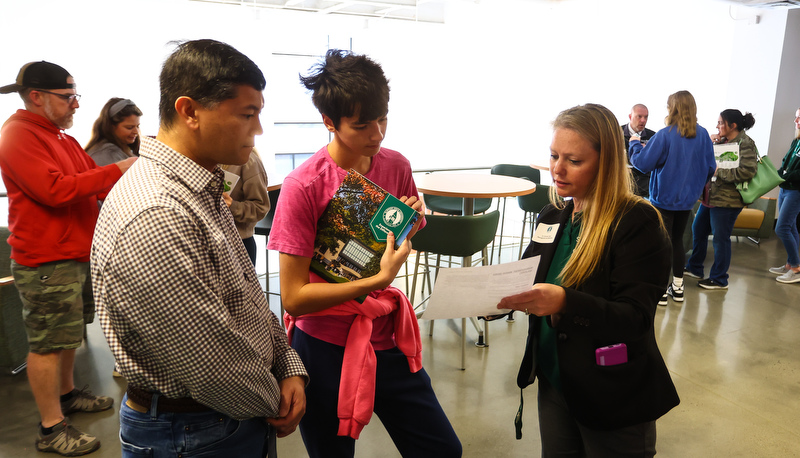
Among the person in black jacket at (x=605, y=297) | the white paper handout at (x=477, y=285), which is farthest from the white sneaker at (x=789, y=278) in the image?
the white paper handout at (x=477, y=285)

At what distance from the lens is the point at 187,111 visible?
1014 mm

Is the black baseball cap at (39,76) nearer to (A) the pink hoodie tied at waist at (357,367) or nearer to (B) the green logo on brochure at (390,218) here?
(A) the pink hoodie tied at waist at (357,367)

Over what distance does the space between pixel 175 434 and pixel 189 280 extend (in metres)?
0.37

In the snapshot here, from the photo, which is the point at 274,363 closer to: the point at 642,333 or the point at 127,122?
the point at 642,333

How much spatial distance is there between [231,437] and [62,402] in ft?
7.30

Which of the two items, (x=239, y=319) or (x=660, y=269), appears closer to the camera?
(x=239, y=319)

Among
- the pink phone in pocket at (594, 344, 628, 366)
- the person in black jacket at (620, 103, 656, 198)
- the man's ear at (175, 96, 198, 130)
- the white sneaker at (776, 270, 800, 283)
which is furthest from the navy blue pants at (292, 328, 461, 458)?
the white sneaker at (776, 270, 800, 283)

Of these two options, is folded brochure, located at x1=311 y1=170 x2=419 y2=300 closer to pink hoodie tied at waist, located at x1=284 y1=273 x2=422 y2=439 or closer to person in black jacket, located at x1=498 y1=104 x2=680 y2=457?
pink hoodie tied at waist, located at x1=284 y1=273 x2=422 y2=439

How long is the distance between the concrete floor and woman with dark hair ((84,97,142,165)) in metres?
1.34

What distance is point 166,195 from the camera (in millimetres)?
934

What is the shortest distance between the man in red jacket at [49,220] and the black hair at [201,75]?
1.56m

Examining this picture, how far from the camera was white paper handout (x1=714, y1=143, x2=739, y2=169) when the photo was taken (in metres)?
4.85

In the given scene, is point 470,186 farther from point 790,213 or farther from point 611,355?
point 790,213

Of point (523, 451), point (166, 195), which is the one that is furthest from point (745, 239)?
point (166, 195)
